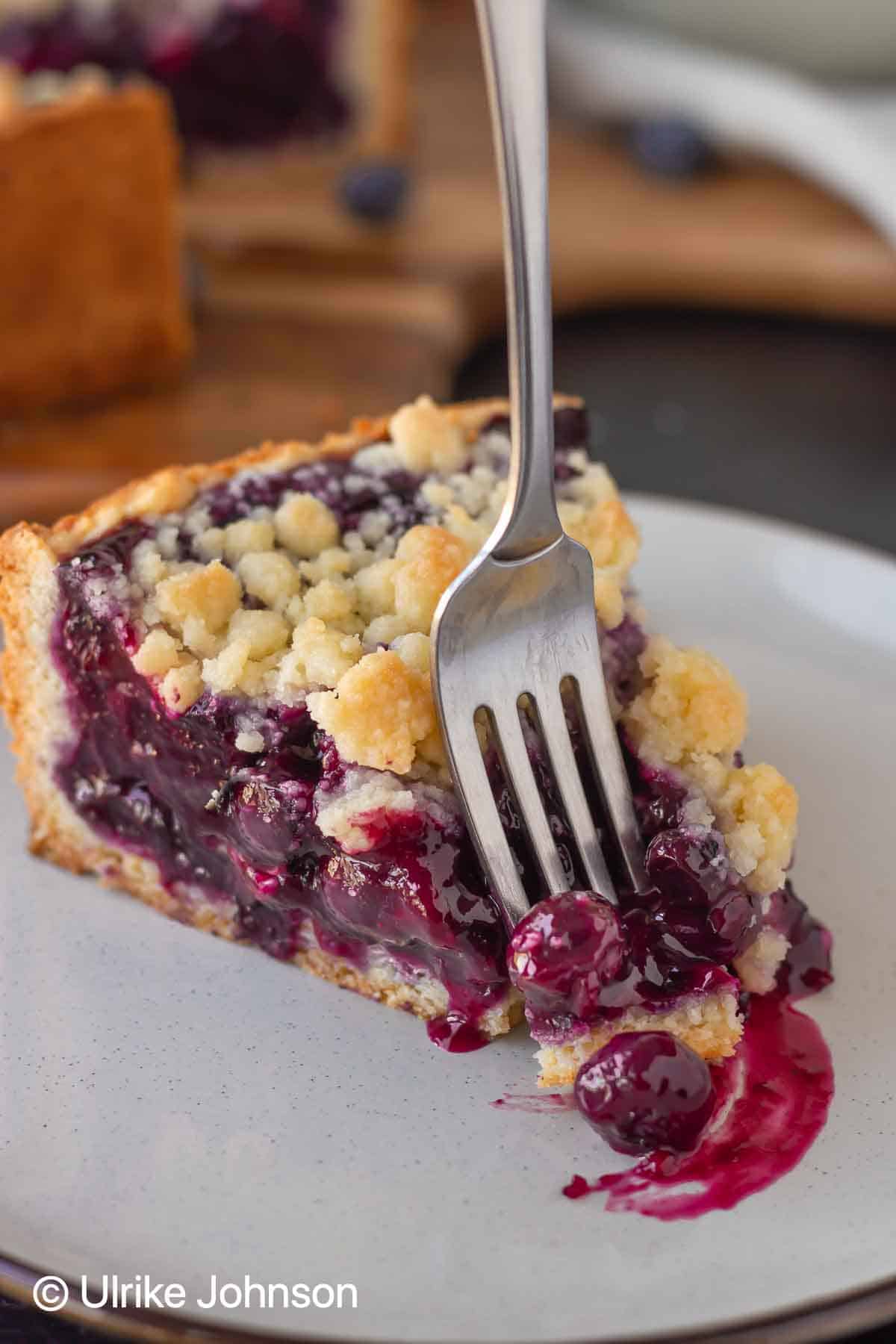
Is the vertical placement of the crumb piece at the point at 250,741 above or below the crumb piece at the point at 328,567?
below

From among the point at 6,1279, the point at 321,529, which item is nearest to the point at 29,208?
the point at 321,529

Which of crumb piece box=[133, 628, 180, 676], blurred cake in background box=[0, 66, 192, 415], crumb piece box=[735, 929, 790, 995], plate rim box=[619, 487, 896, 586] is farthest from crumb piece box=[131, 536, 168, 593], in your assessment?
blurred cake in background box=[0, 66, 192, 415]

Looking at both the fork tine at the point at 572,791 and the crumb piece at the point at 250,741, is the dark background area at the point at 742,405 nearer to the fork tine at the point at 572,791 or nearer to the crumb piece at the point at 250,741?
the fork tine at the point at 572,791

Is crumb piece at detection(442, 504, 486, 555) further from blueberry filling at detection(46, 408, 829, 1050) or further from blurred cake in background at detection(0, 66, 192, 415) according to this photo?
blurred cake in background at detection(0, 66, 192, 415)

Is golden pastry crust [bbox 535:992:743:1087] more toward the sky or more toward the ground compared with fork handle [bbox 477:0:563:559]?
more toward the ground

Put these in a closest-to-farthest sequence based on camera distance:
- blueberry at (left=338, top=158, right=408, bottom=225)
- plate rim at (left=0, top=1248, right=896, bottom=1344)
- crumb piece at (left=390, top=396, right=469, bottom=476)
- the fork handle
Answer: plate rim at (left=0, top=1248, right=896, bottom=1344) < the fork handle < crumb piece at (left=390, top=396, right=469, bottom=476) < blueberry at (left=338, top=158, right=408, bottom=225)

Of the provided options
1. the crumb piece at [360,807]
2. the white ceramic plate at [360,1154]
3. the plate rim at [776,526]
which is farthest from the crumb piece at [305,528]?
the plate rim at [776,526]
